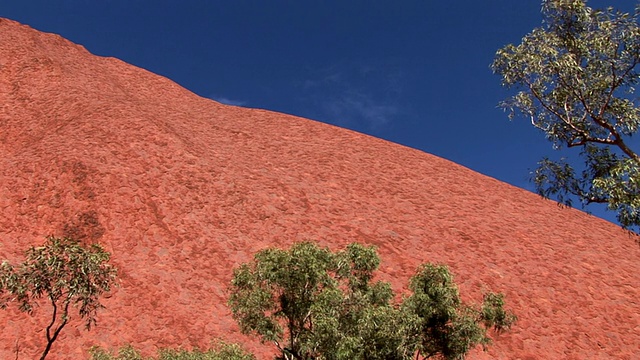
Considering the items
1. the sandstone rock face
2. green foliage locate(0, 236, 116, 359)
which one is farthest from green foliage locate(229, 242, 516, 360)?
the sandstone rock face

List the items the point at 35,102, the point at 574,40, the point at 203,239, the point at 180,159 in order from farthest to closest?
the point at 35,102
the point at 180,159
the point at 203,239
the point at 574,40

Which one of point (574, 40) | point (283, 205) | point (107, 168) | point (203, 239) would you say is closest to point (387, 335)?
point (574, 40)

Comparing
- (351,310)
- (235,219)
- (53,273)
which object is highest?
(235,219)

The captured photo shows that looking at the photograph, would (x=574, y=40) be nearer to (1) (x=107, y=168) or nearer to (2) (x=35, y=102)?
A: (1) (x=107, y=168)

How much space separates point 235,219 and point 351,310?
61.1 feet

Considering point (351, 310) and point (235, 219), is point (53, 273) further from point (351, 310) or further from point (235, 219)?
point (235, 219)

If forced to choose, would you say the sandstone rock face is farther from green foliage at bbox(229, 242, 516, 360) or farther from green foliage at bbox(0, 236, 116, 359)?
green foliage at bbox(0, 236, 116, 359)

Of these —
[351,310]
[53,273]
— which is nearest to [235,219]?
[53,273]

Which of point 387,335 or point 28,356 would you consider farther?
point 28,356

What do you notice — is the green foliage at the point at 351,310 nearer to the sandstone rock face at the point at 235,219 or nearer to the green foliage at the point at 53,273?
the green foliage at the point at 53,273

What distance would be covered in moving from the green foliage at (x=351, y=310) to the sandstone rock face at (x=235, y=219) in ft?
24.5

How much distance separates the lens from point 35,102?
149ft

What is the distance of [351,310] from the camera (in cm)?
1611

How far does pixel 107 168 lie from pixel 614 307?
3259cm
